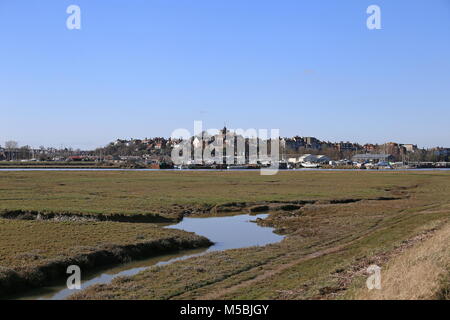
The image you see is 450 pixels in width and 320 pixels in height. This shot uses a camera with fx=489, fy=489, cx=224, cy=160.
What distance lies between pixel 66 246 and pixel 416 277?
17.9 m

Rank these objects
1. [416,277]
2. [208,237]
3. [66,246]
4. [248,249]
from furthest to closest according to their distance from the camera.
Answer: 1. [208,237]
2. [248,249]
3. [66,246]
4. [416,277]

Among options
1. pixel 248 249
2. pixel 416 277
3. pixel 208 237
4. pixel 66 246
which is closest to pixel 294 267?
pixel 248 249

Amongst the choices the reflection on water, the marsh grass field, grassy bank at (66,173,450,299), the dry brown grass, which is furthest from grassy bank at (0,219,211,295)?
the dry brown grass

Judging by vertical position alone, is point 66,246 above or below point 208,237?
above

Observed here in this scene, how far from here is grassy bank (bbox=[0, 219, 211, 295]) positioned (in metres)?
20.6

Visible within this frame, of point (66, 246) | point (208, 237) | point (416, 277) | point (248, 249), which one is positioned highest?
point (416, 277)

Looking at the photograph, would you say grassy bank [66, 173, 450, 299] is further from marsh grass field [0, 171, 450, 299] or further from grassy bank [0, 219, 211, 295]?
grassy bank [0, 219, 211, 295]

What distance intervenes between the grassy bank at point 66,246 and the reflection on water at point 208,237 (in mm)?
763

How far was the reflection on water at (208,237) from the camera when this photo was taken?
19828 millimetres

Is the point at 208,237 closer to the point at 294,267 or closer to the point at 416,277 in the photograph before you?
the point at 294,267

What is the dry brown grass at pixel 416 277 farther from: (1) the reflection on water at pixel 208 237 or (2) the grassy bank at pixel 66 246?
(2) the grassy bank at pixel 66 246

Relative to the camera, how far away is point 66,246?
25734mm

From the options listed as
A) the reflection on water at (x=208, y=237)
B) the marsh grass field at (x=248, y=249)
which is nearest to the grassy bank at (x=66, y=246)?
the marsh grass field at (x=248, y=249)
